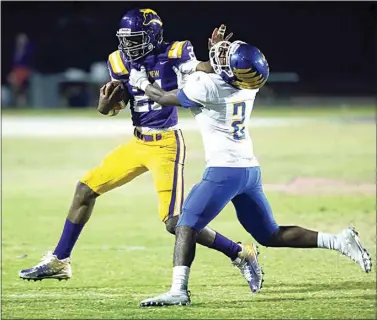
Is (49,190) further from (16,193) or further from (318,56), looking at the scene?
(318,56)

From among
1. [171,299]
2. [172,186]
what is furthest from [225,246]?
[171,299]

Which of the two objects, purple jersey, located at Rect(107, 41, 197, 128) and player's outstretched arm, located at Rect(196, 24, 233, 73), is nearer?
player's outstretched arm, located at Rect(196, 24, 233, 73)

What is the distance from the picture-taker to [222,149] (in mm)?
5512

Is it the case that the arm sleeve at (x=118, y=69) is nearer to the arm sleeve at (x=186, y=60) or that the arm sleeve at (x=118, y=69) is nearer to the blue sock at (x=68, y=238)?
the arm sleeve at (x=186, y=60)

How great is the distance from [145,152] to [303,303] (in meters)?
1.28

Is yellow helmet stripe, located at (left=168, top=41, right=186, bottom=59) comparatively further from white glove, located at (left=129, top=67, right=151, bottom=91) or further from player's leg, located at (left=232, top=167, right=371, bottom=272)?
player's leg, located at (left=232, top=167, right=371, bottom=272)

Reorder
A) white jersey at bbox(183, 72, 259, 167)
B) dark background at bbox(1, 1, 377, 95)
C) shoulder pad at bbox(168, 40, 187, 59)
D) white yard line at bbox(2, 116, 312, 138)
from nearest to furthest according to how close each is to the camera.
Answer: white jersey at bbox(183, 72, 259, 167) → shoulder pad at bbox(168, 40, 187, 59) → white yard line at bbox(2, 116, 312, 138) → dark background at bbox(1, 1, 377, 95)

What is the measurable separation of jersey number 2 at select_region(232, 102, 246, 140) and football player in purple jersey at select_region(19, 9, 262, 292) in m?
0.51

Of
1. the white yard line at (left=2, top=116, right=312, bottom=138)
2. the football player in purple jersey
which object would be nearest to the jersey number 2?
the football player in purple jersey

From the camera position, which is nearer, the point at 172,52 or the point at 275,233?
the point at 275,233

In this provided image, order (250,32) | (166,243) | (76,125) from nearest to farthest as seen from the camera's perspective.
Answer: (166,243)
(76,125)
(250,32)

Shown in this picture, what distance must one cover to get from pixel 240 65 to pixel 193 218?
0.82 m

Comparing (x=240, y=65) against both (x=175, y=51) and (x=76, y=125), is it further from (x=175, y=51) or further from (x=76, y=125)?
(x=76, y=125)

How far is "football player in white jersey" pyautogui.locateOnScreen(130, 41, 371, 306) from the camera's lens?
17.7 ft
